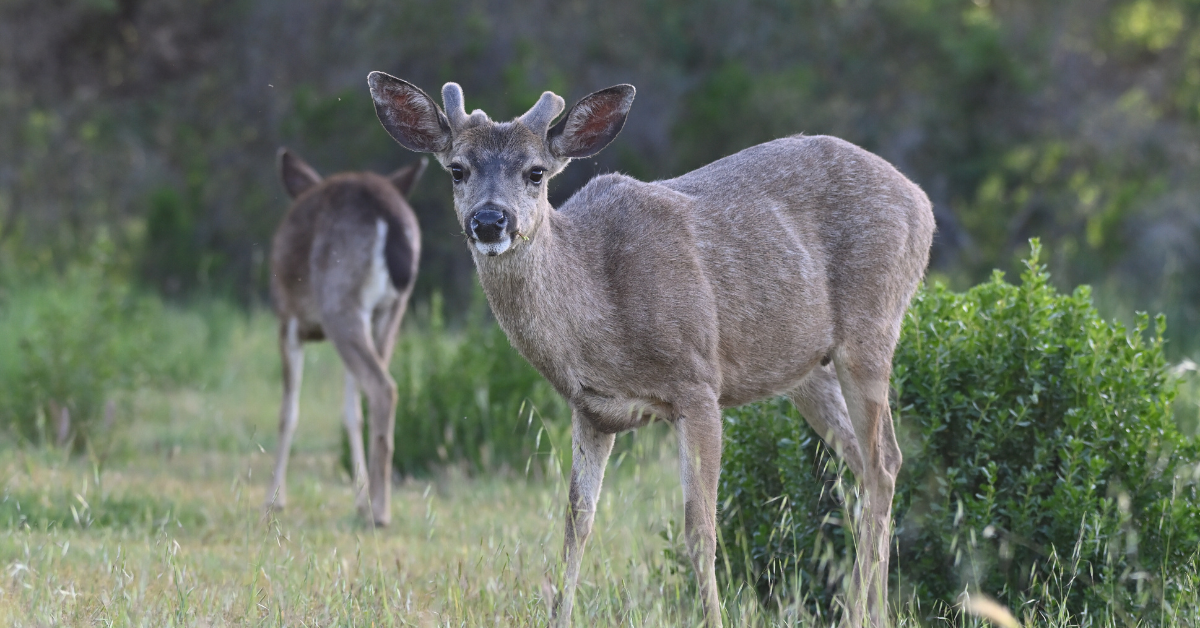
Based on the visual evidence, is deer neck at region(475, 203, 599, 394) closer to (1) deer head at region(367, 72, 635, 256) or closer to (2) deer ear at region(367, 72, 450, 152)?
(1) deer head at region(367, 72, 635, 256)

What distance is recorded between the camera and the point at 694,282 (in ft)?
15.6

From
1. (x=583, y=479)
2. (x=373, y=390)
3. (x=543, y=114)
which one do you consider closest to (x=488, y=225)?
(x=543, y=114)

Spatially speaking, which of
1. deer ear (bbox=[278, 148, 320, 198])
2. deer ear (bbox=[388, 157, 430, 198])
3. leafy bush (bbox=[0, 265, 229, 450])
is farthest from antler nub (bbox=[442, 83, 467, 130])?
deer ear (bbox=[278, 148, 320, 198])

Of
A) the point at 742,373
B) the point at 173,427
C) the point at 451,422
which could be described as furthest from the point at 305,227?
the point at 742,373

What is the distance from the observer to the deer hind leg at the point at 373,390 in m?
7.60

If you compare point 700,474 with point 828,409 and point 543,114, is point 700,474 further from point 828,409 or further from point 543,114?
point 543,114

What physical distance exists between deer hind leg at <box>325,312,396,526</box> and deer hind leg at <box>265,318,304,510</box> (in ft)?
→ 1.79

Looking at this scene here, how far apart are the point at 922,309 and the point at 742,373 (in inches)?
40.3

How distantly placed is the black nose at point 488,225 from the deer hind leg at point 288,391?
13.8 feet

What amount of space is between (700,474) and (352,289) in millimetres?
4096

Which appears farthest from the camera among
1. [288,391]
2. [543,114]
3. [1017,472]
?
[288,391]

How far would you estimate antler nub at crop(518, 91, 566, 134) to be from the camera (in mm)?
4844

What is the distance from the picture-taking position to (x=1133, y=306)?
42.5 feet

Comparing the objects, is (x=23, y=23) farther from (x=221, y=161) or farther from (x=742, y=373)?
(x=742, y=373)
